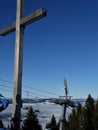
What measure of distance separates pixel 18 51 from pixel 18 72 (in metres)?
0.34

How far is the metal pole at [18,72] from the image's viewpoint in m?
5.25

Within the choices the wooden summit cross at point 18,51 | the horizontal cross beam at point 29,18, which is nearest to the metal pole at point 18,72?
the wooden summit cross at point 18,51

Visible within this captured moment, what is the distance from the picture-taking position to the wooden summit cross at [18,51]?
5249mm

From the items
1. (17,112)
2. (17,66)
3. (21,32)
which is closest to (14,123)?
(17,112)

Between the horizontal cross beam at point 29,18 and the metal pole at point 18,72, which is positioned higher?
the horizontal cross beam at point 29,18

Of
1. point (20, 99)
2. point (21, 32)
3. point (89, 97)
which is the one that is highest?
point (89, 97)

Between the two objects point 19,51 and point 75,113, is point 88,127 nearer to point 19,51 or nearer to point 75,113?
point 75,113

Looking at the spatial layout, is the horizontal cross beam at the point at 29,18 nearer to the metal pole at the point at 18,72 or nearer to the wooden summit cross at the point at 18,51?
the wooden summit cross at the point at 18,51

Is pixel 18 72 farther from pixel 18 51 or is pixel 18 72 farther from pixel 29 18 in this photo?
pixel 29 18

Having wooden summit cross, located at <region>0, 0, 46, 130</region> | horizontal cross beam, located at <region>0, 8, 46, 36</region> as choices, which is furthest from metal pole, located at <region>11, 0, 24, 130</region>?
horizontal cross beam, located at <region>0, 8, 46, 36</region>

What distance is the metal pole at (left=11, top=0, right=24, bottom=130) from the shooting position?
17.2 feet

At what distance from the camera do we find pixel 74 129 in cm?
5375

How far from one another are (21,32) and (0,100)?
132cm

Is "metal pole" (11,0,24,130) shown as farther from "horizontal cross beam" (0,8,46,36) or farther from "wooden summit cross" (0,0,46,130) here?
"horizontal cross beam" (0,8,46,36)
